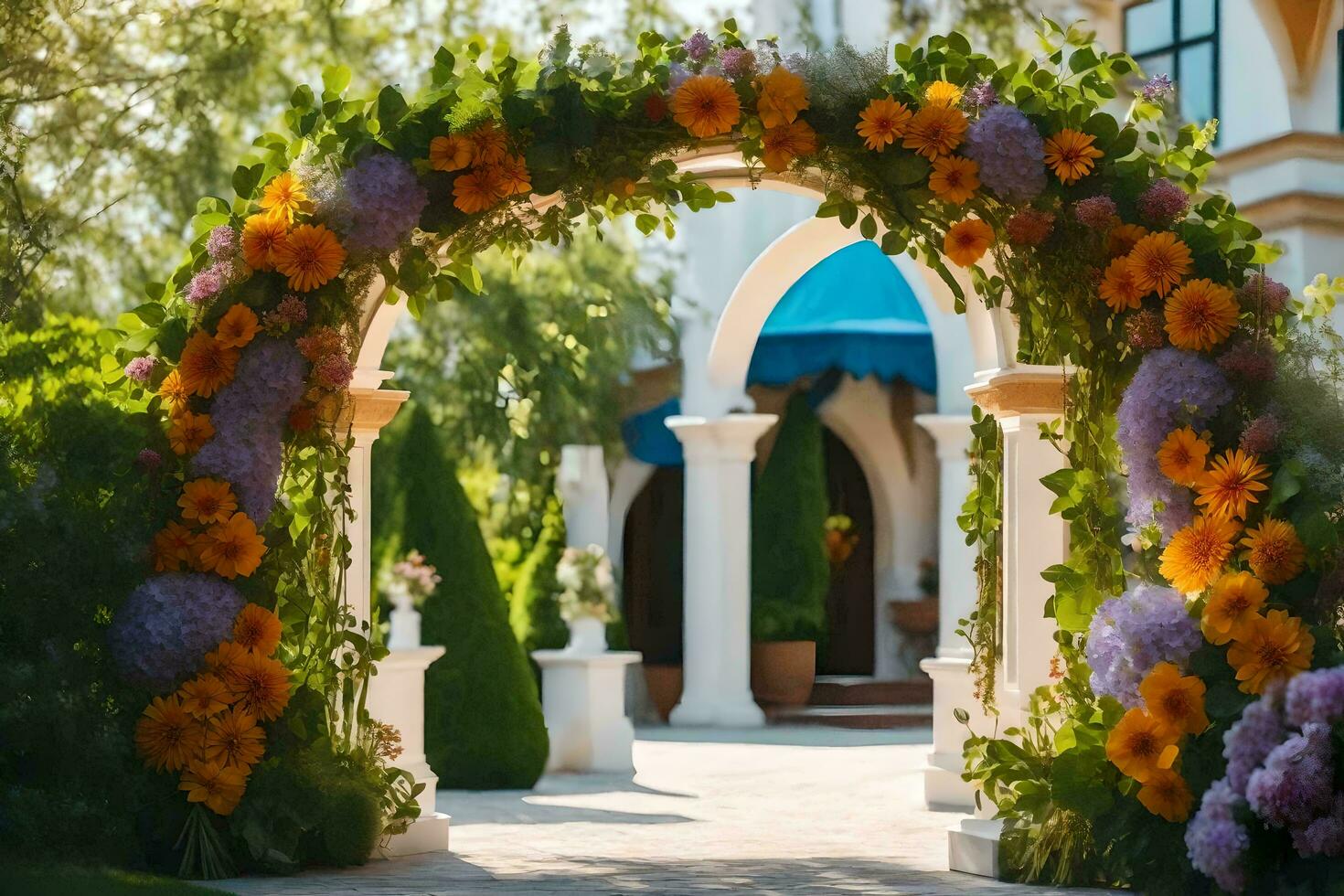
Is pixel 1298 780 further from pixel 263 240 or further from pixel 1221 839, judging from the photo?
pixel 263 240

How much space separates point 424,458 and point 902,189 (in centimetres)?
499

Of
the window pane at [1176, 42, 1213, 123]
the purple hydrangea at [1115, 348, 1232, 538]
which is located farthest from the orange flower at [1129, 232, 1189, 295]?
the window pane at [1176, 42, 1213, 123]

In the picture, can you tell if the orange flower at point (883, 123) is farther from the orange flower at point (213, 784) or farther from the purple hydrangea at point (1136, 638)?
the orange flower at point (213, 784)

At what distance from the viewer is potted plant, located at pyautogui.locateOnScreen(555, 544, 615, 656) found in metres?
12.3

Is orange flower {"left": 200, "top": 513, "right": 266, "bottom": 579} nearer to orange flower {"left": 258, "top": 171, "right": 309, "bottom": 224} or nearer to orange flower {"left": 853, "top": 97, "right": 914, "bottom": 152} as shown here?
orange flower {"left": 258, "top": 171, "right": 309, "bottom": 224}

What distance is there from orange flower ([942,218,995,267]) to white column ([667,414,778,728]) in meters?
8.79

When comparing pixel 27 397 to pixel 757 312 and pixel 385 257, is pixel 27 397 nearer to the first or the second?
pixel 385 257

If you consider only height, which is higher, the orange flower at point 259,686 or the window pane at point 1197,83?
the window pane at point 1197,83

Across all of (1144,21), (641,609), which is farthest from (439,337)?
(1144,21)

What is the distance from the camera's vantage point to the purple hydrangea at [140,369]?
6.97 meters

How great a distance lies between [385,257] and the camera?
276 inches

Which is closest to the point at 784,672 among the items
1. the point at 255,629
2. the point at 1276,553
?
the point at 255,629

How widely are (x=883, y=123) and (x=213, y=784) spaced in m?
3.34

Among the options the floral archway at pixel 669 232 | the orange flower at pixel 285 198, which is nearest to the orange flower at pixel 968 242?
the floral archway at pixel 669 232
